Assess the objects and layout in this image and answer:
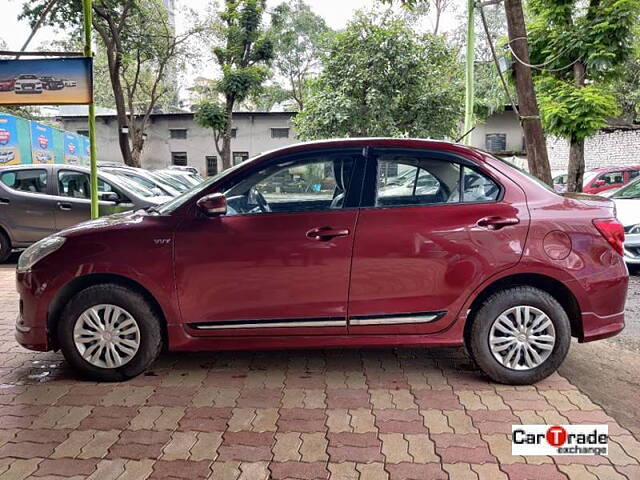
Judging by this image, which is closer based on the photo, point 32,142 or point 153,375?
point 153,375

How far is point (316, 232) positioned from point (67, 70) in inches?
165

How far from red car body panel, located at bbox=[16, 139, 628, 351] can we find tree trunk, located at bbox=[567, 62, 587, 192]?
23.8ft

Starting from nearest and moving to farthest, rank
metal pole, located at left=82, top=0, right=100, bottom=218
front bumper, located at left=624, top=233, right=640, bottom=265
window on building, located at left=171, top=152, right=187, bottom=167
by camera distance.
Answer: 1. metal pole, located at left=82, top=0, right=100, bottom=218
2. front bumper, located at left=624, top=233, right=640, bottom=265
3. window on building, located at left=171, top=152, right=187, bottom=167

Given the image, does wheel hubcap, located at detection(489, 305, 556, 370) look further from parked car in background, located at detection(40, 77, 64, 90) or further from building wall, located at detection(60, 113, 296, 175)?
building wall, located at detection(60, 113, 296, 175)

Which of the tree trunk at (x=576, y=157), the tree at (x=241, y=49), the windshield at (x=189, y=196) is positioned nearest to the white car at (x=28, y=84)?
the windshield at (x=189, y=196)

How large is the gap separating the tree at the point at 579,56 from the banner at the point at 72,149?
16.9 m

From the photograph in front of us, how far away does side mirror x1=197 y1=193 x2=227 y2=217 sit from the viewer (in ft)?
10.6

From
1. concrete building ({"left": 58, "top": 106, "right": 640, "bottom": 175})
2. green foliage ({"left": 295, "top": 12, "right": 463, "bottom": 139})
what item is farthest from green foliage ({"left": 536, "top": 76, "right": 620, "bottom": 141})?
concrete building ({"left": 58, "top": 106, "right": 640, "bottom": 175})

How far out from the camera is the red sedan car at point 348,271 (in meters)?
3.22

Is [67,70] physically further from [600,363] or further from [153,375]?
[600,363]

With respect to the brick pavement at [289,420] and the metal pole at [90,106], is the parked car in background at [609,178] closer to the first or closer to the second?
the brick pavement at [289,420]

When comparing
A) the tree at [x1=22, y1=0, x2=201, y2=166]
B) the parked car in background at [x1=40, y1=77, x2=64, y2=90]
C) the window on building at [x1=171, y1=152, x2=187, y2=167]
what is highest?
the tree at [x1=22, y1=0, x2=201, y2=166]

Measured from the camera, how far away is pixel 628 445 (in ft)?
8.69

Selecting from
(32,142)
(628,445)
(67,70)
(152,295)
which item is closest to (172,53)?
(32,142)
